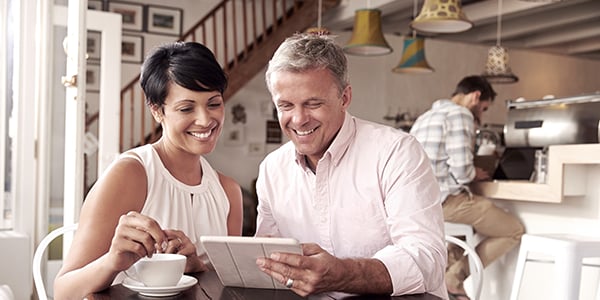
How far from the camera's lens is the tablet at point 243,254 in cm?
128

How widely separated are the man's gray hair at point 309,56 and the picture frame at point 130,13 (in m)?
6.99

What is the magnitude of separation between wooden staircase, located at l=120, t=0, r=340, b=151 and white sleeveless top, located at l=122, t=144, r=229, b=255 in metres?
5.89

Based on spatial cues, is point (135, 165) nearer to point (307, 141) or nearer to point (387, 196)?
point (307, 141)

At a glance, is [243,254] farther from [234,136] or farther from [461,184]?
[234,136]

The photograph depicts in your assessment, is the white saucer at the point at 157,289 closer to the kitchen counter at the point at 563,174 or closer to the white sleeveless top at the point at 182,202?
the white sleeveless top at the point at 182,202

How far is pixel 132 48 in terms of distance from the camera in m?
8.37

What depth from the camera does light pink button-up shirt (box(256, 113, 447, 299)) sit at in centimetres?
168

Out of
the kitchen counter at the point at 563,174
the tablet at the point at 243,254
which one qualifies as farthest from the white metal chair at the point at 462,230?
the tablet at the point at 243,254

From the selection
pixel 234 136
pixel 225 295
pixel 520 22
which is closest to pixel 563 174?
pixel 225 295

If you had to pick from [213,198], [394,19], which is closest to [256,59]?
[394,19]

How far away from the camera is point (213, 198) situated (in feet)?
6.49

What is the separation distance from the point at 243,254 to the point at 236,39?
7.48m

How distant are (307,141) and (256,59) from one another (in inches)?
258

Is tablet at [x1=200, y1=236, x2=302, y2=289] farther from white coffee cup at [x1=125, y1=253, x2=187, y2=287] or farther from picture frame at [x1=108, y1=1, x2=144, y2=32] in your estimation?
picture frame at [x1=108, y1=1, x2=144, y2=32]
